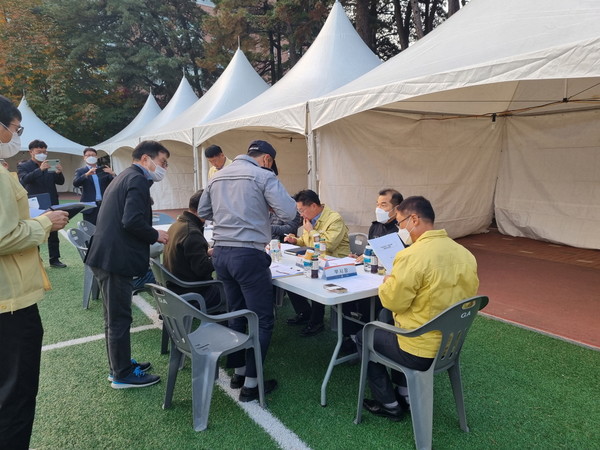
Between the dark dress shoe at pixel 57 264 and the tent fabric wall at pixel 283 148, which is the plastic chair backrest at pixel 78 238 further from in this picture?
the tent fabric wall at pixel 283 148

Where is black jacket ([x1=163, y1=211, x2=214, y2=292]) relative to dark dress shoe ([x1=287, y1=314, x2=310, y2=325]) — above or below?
above

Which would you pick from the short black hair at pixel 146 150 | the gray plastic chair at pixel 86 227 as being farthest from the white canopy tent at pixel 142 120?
the short black hair at pixel 146 150

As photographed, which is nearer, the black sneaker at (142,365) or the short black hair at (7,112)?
the short black hair at (7,112)

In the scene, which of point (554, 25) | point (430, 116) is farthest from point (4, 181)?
point (430, 116)

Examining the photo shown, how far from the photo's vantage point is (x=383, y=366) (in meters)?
2.40

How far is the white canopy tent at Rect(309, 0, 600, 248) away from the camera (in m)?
4.27

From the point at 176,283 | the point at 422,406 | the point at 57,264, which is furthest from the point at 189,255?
the point at 57,264

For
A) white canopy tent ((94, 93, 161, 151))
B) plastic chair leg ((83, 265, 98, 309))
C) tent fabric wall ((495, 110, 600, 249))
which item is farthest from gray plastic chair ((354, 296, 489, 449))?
white canopy tent ((94, 93, 161, 151))

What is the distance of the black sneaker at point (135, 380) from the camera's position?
2816mm

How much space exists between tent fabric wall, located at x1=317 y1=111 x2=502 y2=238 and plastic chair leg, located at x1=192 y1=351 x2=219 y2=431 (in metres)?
4.00

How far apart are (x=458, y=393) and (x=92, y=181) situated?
20.1 ft

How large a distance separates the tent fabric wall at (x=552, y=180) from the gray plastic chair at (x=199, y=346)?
6614mm

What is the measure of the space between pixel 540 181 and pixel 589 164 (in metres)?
0.82

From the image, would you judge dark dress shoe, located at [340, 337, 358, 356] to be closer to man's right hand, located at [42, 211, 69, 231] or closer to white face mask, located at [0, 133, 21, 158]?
man's right hand, located at [42, 211, 69, 231]
